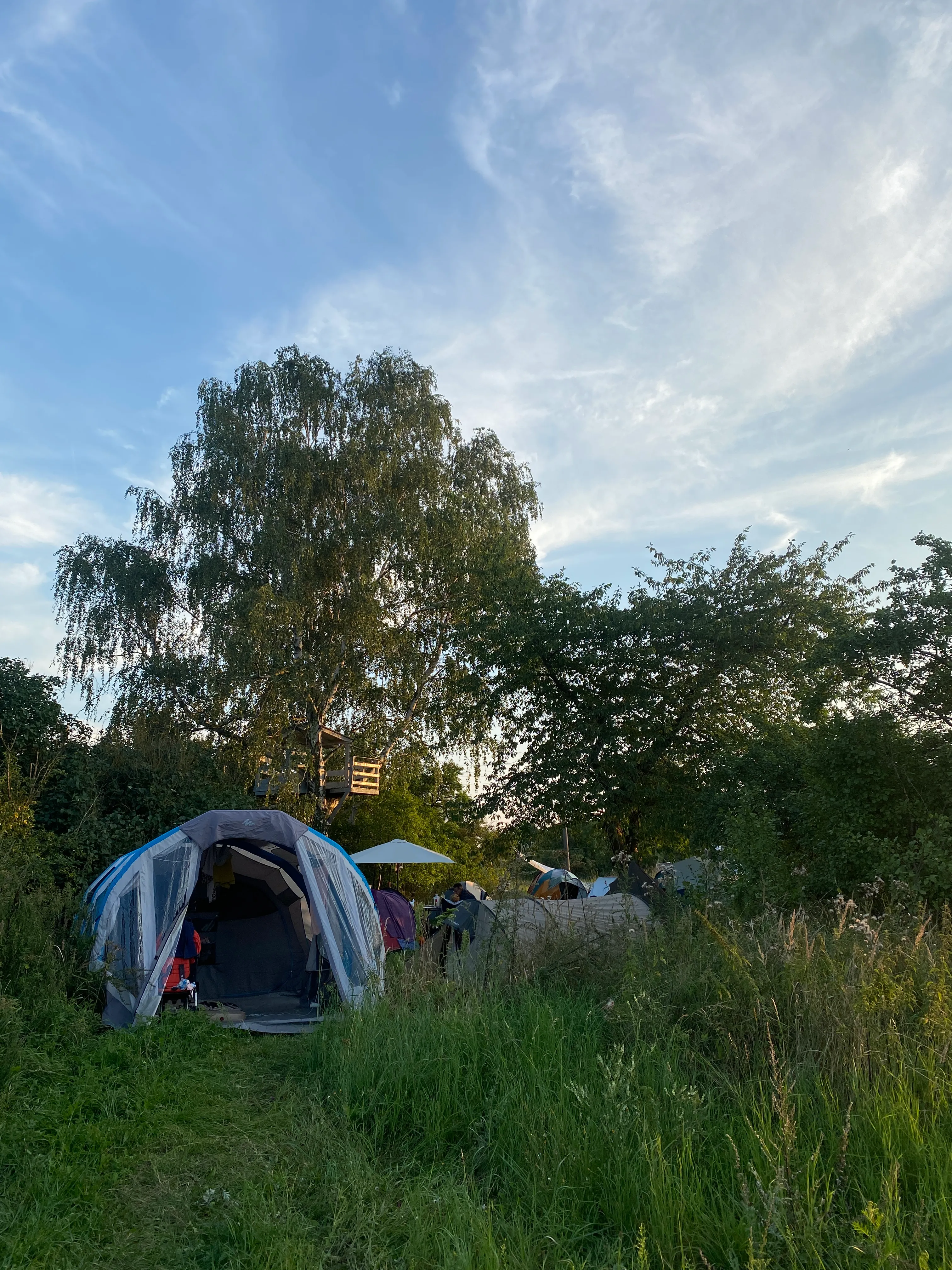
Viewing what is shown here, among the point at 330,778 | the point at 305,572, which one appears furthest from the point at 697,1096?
the point at 330,778

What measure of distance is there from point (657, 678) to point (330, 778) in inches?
362

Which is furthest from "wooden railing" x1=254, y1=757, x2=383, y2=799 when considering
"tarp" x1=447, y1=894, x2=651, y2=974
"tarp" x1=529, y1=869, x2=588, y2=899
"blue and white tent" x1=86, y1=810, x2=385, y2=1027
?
"tarp" x1=447, y1=894, x2=651, y2=974

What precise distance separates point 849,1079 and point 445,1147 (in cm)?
189

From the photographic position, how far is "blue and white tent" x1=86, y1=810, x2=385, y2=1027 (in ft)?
26.7

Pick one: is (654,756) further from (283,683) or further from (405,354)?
(405,354)

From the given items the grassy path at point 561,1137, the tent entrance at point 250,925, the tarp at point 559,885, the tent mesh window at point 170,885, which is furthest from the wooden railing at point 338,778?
the grassy path at point 561,1137

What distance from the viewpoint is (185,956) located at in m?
9.32

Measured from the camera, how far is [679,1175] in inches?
122

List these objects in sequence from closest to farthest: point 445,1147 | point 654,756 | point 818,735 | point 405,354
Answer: point 445,1147, point 818,735, point 654,756, point 405,354

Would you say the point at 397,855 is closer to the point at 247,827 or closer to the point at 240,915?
the point at 240,915

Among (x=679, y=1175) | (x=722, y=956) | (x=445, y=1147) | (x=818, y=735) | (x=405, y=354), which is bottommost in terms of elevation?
(x=445, y=1147)

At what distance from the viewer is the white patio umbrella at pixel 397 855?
1514 centimetres

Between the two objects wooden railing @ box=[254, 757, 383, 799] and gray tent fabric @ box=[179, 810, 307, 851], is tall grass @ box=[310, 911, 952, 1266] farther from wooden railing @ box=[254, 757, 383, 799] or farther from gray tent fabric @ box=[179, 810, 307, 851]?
wooden railing @ box=[254, 757, 383, 799]

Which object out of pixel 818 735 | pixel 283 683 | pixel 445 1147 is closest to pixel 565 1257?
pixel 445 1147
